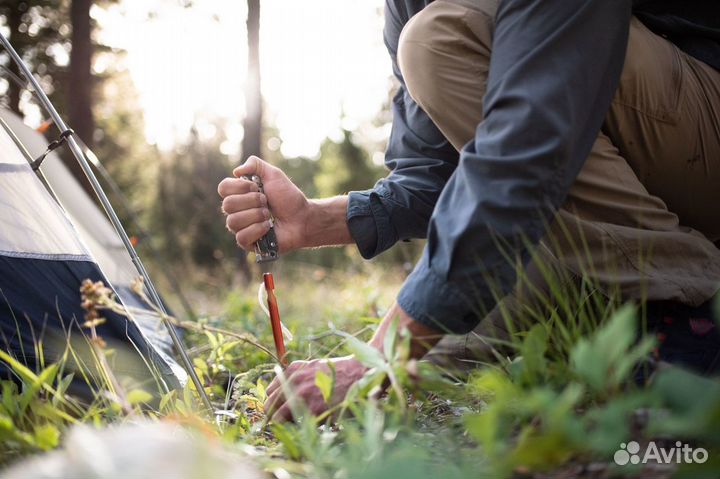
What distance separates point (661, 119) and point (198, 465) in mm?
1224

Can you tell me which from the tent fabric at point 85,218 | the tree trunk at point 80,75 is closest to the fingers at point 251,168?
the tent fabric at point 85,218

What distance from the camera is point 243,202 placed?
1.64m

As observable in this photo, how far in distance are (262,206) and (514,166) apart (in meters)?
0.70

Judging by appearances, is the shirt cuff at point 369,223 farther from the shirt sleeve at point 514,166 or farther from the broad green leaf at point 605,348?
the broad green leaf at point 605,348

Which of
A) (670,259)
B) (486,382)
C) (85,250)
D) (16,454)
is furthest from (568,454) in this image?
(85,250)

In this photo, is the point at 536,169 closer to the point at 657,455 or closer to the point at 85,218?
the point at 657,455

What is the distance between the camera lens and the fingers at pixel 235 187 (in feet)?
5.33

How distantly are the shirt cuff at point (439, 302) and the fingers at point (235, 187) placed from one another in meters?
0.60

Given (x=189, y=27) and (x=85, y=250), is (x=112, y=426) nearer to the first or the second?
(x=85, y=250)

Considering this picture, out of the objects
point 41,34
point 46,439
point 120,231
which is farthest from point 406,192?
point 41,34

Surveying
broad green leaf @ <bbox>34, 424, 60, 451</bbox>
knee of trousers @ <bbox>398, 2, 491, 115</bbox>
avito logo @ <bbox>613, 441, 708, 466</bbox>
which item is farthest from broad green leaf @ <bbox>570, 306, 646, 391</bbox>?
knee of trousers @ <bbox>398, 2, 491, 115</bbox>

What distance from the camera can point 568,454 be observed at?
845 millimetres

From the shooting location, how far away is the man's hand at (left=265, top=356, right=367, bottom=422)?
1.21 m

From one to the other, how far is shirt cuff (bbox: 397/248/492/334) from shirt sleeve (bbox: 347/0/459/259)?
1.91ft
